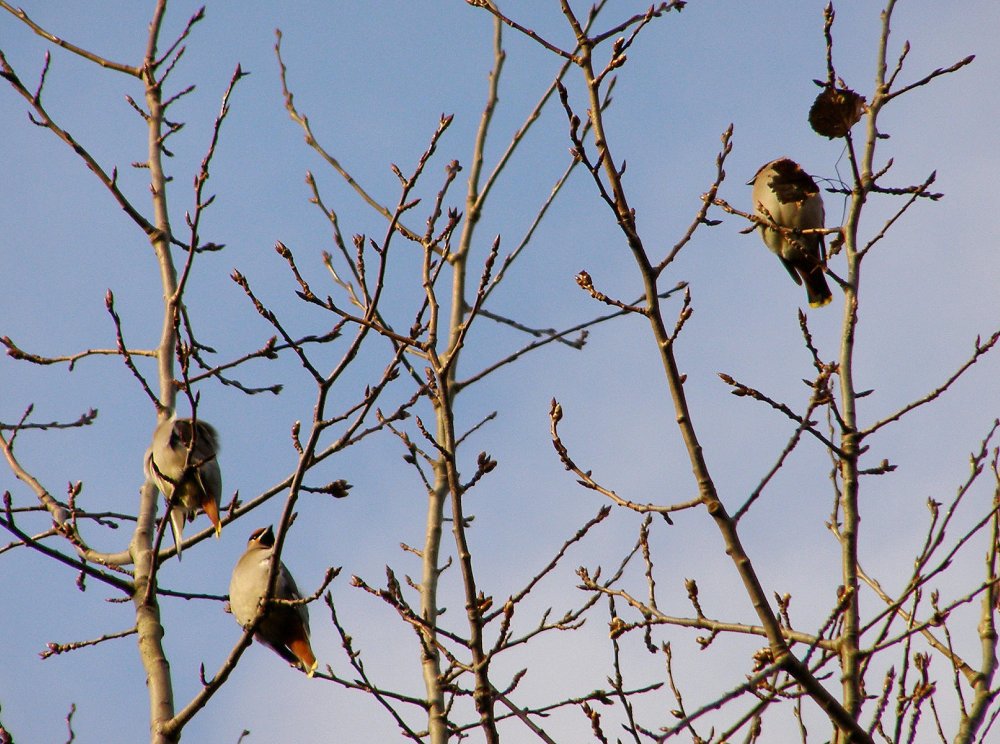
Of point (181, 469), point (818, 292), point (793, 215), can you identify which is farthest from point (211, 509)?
point (818, 292)

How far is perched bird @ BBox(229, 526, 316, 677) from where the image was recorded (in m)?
5.20

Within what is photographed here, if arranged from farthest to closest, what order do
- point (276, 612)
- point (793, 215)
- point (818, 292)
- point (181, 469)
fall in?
point (818, 292)
point (793, 215)
point (276, 612)
point (181, 469)

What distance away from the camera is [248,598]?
5266 millimetres

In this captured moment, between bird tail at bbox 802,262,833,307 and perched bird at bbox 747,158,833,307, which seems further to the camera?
bird tail at bbox 802,262,833,307

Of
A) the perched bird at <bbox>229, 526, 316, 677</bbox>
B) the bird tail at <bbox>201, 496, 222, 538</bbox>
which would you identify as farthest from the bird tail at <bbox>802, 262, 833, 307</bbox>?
the bird tail at <bbox>201, 496, 222, 538</bbox>

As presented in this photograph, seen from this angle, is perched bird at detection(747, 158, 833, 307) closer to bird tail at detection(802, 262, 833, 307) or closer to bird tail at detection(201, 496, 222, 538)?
bird tail at detection(802, 262, 833, 307)

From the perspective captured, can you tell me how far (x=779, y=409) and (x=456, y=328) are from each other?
222 cm

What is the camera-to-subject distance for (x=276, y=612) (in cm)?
514

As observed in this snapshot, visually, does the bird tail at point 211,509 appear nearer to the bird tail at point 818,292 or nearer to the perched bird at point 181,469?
the perched bird at point 181,469

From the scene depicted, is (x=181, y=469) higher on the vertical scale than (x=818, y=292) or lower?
lower

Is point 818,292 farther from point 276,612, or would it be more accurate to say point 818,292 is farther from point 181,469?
point 181,469

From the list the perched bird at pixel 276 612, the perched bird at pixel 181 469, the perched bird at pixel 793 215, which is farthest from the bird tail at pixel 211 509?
the perched bird at pixel 793 215

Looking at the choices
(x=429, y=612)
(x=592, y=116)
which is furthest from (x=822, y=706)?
(x=429, y=612)

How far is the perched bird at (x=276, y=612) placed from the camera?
520cm
